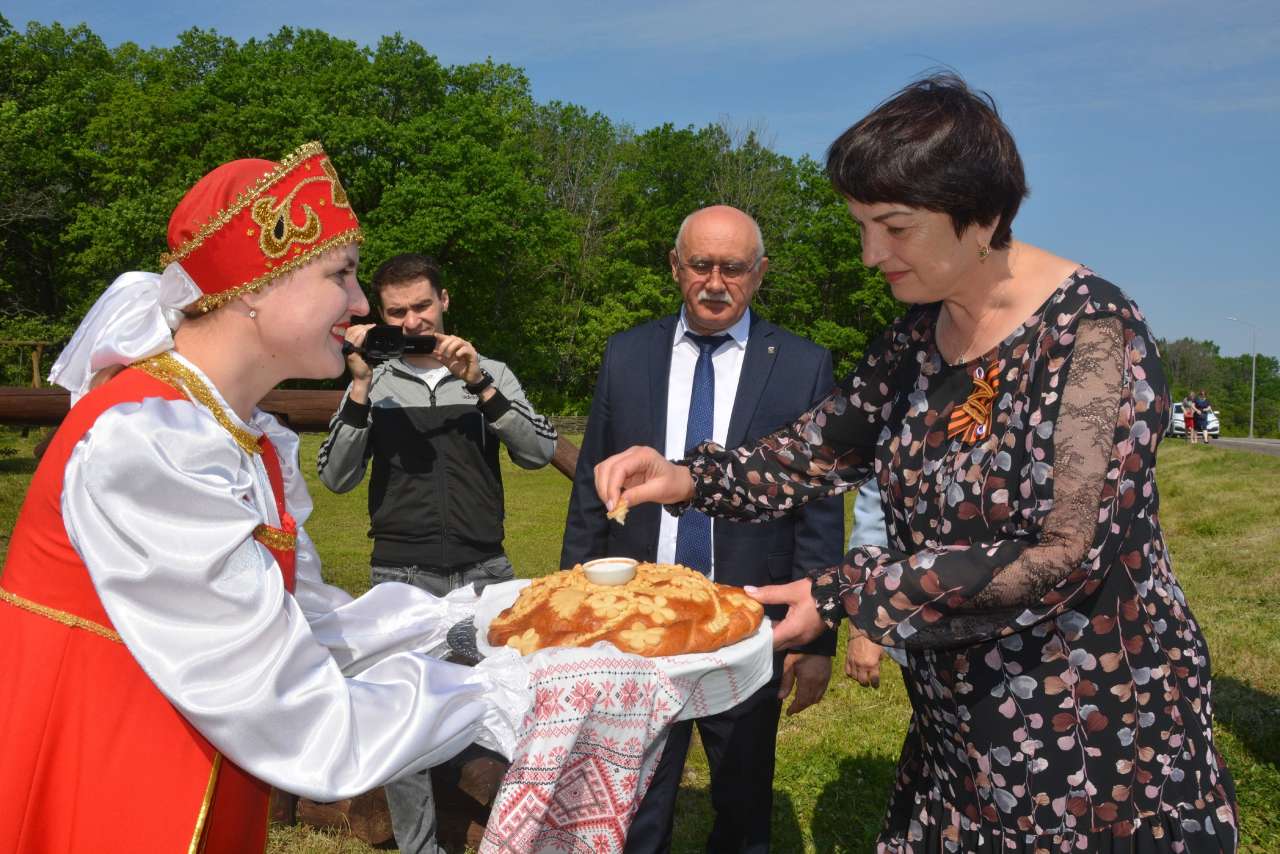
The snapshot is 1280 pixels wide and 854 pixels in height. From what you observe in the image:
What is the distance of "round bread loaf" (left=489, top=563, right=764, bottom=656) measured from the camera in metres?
2.61

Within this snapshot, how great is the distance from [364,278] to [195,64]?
15.7 meters

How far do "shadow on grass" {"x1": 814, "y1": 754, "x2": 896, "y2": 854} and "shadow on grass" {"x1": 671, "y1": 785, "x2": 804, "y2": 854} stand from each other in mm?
110

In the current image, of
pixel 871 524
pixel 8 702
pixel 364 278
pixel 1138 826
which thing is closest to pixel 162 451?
pixel 8 702

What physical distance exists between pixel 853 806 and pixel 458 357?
11.1ft

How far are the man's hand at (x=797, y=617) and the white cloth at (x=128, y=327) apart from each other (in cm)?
166

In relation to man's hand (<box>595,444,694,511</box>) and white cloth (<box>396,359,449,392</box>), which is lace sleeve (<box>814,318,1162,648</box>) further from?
white cloth (<box>396,359,449,392</box>)

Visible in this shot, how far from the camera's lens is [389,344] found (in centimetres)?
516

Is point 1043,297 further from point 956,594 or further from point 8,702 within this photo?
point 8,702

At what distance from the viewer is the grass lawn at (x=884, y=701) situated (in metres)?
5.52

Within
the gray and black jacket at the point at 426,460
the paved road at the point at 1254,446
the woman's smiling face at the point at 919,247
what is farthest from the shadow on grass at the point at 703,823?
the paved road at the point at 1254,446

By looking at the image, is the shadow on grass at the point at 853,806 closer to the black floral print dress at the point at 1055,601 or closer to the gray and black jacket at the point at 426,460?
the gray and black jacket at the point at 426,460

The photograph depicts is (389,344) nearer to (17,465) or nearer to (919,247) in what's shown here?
(919,247)

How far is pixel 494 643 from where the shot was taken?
2.81 metres

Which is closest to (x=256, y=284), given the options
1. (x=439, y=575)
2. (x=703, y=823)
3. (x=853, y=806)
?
(x=439, y=575)
